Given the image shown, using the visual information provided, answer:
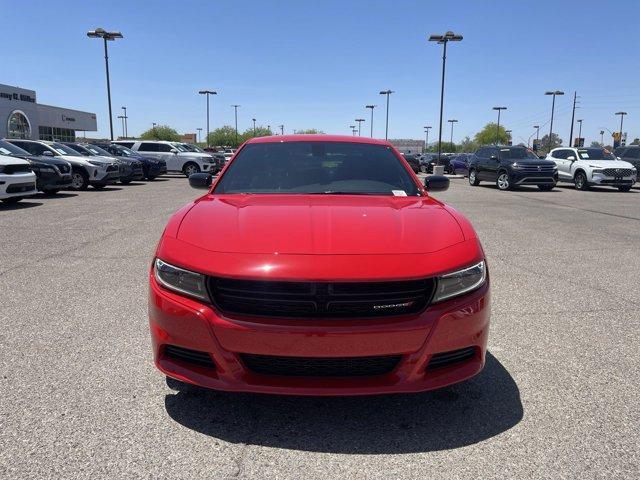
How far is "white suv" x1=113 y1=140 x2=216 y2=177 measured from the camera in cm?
2618

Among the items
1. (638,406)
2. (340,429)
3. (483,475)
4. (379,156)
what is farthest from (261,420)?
(379,156)

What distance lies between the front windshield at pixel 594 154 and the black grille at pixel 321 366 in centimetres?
2171

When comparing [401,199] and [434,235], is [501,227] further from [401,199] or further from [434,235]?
[434,235]

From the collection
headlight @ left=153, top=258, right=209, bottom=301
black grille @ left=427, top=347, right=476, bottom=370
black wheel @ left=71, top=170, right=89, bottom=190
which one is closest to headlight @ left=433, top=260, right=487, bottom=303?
black grille @ left=427, top=347, right=476, bottom=370

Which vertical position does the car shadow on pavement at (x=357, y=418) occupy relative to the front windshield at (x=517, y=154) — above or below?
below

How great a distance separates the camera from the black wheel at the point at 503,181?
19703 mm

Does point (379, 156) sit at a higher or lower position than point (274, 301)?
higher

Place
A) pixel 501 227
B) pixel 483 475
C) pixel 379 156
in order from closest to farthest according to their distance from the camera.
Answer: pixel 483 475, pixel 379 156, pixel 501 227

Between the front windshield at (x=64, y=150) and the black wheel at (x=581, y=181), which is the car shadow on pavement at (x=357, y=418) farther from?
the black wheel at (x=581, y=181)

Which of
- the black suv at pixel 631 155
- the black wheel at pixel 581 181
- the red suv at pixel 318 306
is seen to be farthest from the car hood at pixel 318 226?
the black suv at pixel 631 155

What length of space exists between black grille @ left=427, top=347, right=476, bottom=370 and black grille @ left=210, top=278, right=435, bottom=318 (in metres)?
0.26

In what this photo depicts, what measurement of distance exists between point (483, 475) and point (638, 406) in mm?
1222

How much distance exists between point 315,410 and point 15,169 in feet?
37.9

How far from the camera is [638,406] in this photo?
2.78m
